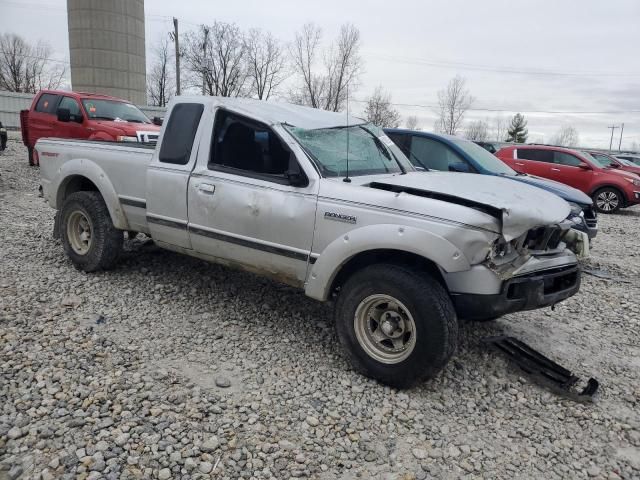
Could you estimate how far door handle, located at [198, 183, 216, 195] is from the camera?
158 inches

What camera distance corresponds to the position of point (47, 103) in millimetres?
10961

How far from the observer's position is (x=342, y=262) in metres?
3.41

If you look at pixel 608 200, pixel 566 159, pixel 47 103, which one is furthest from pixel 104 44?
pixel 608 200

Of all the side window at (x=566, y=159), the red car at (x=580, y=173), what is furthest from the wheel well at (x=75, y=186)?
the side window at (x=566, y=159)

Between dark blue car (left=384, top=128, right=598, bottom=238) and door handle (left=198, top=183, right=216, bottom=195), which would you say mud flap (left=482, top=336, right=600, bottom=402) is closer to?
door handle (left=198, top=183, right=216, bottom=195)

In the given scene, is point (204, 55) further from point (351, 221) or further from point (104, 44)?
point (351, 221)

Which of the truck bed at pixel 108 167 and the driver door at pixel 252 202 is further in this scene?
the truck bed at pixel 108 167

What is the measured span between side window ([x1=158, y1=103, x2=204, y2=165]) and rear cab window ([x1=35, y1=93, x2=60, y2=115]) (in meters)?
7.87

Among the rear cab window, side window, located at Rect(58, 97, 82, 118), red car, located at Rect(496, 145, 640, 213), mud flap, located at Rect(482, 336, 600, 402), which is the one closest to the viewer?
mud flap, located at Rect(482, 336, 600, 402)

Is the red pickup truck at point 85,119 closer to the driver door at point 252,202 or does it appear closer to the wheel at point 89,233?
the wheel at point 89,233

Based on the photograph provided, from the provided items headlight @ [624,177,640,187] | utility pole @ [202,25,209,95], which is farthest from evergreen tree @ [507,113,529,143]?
headlight @ [624,177,640,187]

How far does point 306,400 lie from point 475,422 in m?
1.08

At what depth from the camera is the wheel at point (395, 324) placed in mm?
3094

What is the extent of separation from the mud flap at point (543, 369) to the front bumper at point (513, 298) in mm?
629
